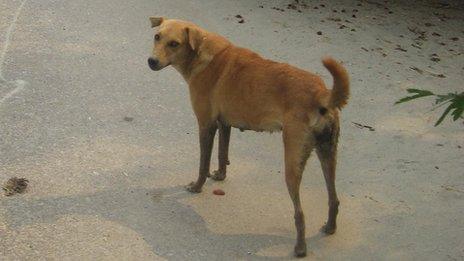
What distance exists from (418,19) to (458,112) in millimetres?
7133

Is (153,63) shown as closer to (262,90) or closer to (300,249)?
(262,90)

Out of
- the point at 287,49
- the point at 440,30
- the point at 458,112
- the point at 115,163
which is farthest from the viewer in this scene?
the point at 440,30

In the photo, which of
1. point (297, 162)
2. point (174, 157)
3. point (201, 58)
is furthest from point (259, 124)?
point (174, 157)

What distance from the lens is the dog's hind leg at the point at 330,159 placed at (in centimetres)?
393

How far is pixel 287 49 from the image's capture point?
7633mm

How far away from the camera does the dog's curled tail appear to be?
12.0 feet

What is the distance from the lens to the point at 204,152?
456cm

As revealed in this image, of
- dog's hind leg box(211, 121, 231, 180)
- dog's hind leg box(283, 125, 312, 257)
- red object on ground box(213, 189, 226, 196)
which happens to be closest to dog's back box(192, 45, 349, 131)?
dog's hind leg box(283, 125, 312, 257)

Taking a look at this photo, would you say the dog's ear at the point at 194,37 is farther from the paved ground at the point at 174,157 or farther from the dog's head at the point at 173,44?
the paved ground at the point at 174,157

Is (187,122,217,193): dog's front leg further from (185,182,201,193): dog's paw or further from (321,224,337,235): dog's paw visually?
(321,224,337,235): dog's paw

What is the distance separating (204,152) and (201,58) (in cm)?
71

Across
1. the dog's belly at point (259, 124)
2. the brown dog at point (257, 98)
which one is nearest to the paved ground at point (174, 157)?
the brown dog at point (257, 98)

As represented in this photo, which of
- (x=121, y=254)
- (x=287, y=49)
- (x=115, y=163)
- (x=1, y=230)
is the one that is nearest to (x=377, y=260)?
(x=121, y=254)

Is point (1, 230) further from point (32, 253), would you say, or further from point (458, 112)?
point (458, 112)
